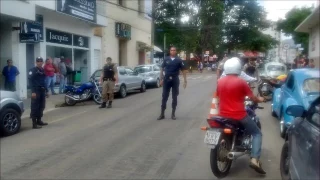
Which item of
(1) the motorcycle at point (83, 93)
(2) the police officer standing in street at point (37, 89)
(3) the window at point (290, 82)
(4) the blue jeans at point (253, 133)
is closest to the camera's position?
(4) the blue jeans at point (253, 133)

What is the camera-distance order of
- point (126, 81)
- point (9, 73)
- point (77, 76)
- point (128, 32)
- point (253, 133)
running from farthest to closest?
point (128, 32)
point (77, 76)
point (126, 81)
point (9, 73)
point (253, 133)

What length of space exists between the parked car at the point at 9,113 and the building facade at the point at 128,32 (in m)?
17.4

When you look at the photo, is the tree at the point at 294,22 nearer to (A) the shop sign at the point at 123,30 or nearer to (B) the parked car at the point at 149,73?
(A) the shop sign at the point at 123,30

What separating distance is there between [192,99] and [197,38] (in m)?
28.5

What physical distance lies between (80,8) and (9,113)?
13.2 metres

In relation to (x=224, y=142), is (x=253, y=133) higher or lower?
higher

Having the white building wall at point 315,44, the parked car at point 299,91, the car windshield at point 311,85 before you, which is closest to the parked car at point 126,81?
the parked car at point 299,91

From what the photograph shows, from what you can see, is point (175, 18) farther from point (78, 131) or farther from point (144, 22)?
point (78, 131)

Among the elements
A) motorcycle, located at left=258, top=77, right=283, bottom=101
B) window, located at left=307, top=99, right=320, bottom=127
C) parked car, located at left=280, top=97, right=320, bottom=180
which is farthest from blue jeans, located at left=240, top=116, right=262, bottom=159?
motorcycle, located at left=258, top=77, right=283, bottom=101

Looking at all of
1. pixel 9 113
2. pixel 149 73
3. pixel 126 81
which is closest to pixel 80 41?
pixel 149 73

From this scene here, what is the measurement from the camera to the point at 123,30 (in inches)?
1270

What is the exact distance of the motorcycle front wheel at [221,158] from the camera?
648 cm

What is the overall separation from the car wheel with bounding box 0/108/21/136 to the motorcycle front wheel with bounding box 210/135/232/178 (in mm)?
5544

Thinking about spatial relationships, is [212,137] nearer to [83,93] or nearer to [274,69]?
[83,93]
